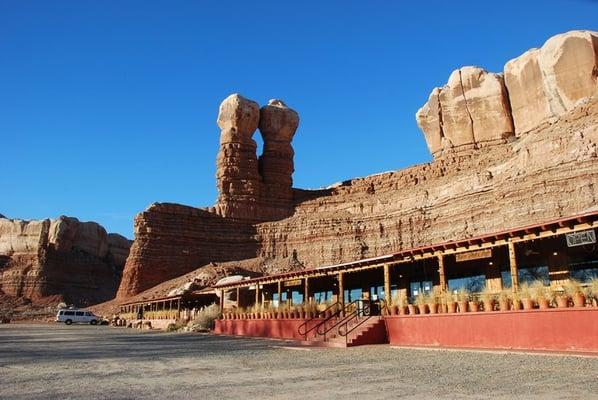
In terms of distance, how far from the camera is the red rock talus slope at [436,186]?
42.0 meters

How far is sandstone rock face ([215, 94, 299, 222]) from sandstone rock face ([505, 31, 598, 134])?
32723mm

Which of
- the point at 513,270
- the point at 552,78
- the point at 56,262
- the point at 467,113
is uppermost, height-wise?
the point at 467,113

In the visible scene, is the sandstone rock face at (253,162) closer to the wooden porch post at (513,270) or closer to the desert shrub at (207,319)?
the desert shrub at (207,319)

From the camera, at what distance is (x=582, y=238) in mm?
13789

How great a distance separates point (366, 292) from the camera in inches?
1057

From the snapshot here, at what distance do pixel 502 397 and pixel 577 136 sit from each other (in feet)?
127

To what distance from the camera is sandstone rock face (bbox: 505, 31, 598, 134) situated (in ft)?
170

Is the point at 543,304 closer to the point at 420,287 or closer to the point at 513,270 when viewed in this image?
the point at 513,270

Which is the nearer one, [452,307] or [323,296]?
[452,307]

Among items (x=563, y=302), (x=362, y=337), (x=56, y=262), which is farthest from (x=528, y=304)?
(x=56, y=262)

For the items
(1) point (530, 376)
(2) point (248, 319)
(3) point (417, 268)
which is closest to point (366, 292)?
(3) point (417, 268)

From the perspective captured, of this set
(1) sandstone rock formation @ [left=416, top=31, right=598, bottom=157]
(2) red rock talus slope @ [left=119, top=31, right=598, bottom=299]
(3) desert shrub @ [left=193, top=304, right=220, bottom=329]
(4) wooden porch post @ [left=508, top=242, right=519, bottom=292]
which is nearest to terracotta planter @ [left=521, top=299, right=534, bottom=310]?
(4) wooden porch post @ [left=508, top=242, right=519, bottom=292]

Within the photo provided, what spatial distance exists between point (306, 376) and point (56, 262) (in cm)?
8159

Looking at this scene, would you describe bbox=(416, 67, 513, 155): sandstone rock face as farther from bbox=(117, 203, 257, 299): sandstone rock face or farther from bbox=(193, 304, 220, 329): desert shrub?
bbox=(193, 304, 220, 329): desert shrub
